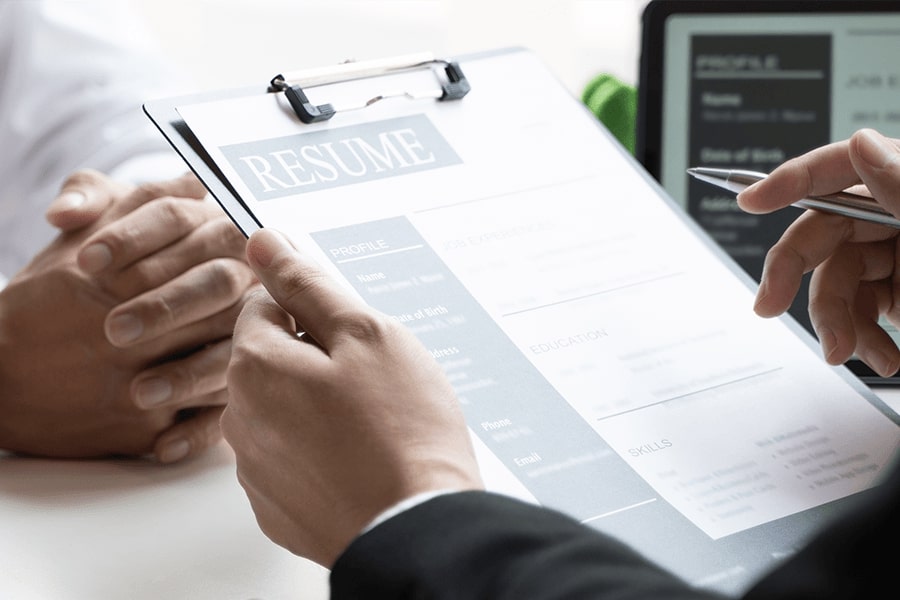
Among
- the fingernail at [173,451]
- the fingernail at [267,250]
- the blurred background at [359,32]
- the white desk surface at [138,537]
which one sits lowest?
the blurred background at [359,32]

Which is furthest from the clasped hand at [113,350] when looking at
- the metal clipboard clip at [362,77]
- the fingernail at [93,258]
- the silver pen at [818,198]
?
the silver pen at [818,198]

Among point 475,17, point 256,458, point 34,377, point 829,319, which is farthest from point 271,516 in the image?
point 475,17

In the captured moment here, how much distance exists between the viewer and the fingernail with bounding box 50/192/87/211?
0.74 metres

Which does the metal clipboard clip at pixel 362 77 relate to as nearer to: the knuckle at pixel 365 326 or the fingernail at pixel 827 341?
the knuckle at pixel 365 326

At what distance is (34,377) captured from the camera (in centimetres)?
70

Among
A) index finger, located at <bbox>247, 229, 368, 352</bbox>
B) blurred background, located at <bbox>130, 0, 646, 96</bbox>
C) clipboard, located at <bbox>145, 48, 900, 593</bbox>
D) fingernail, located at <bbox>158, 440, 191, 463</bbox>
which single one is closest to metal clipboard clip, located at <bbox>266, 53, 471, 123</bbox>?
clipboard, located at <bbox>145, 48, 900, 593</bbox>

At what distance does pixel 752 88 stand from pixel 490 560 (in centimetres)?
66

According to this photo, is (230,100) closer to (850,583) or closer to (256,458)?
(256,458)

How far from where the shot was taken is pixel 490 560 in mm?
370

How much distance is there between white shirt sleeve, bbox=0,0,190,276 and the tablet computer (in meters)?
0.49

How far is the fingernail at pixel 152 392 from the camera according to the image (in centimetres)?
69

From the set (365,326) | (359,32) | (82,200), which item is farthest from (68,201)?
(359,32)

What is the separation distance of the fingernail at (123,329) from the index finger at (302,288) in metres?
0.19

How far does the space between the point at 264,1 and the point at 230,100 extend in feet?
3.14
